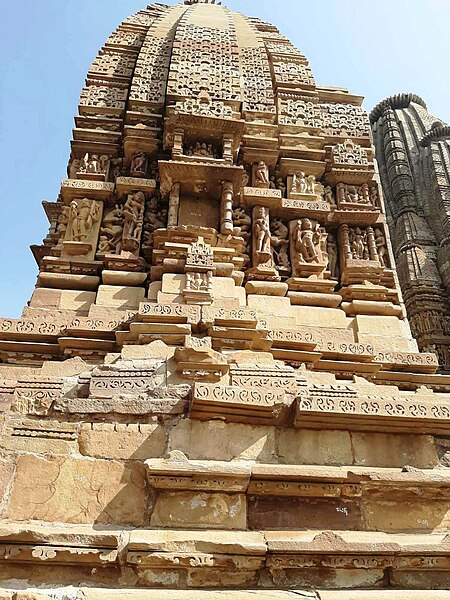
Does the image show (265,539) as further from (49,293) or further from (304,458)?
(49,293)

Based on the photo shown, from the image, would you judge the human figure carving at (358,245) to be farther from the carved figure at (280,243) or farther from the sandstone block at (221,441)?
the sandstone block at (221,441)

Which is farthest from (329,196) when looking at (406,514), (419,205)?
(419,205)

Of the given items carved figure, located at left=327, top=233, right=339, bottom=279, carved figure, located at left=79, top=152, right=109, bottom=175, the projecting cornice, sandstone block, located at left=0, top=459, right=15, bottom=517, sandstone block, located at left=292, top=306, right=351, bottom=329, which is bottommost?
sandstone block, located at left=0, top=459, right=15, bottom=517

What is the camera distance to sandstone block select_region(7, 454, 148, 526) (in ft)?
10.7

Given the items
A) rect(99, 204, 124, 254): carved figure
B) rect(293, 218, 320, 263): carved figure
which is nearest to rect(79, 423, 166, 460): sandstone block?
rect(99, 204, 124, 254): carved figure

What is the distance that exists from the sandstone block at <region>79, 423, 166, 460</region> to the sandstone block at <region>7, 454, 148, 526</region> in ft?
0.27

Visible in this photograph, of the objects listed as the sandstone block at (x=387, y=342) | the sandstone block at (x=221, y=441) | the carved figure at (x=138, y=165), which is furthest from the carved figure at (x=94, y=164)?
the sandstone block at (x=221, y=441)

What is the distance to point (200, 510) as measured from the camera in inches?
131

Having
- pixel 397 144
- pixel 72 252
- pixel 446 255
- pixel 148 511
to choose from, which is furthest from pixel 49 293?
pixel 397 144

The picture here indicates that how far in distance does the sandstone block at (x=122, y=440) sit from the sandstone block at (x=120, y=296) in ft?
5.63

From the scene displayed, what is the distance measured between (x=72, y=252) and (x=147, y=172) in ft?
4.88

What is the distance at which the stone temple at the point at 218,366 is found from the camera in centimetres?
301

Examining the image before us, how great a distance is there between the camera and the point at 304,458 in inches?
146

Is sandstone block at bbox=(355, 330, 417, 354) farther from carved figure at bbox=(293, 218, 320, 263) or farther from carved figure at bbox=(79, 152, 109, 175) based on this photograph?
carved figure at bbox=(79, 152, 109, 175)
